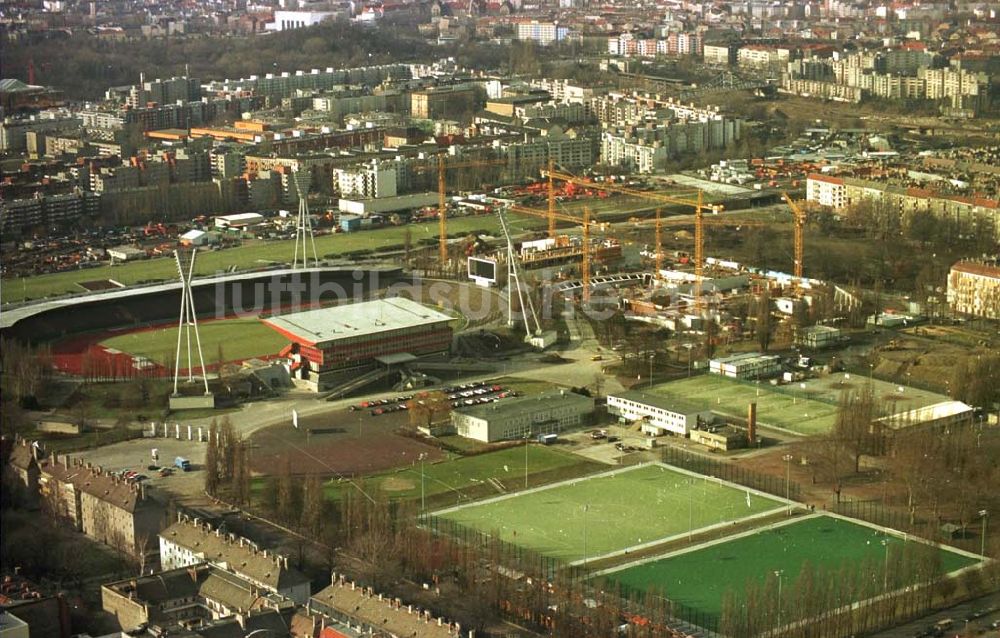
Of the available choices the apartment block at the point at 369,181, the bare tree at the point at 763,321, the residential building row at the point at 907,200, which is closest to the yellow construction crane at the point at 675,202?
the bare tree at the point at 763,321

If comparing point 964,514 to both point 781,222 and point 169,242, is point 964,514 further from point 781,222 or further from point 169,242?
point 169,242

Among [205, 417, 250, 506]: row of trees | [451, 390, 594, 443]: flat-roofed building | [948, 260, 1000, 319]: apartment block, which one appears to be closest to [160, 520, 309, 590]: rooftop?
[205, 417, 250, 506]: row of trees

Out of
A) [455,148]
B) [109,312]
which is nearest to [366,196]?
[455,148]

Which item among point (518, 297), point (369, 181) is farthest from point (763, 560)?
point (369, 181)

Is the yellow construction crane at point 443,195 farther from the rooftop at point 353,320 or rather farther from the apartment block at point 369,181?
the rooftop at point 353,320

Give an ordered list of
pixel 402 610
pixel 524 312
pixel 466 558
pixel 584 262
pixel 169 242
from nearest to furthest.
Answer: pixel 402 610 → pixel 466 558 → pixel 524 312 → pixel 584 262 → pixel 169 242

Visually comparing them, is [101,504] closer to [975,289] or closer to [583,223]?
[975,289]

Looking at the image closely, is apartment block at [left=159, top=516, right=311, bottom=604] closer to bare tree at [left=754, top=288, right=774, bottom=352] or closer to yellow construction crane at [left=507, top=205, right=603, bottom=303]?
bare tree at [left=754, top=288, right=774, bottom=352]
